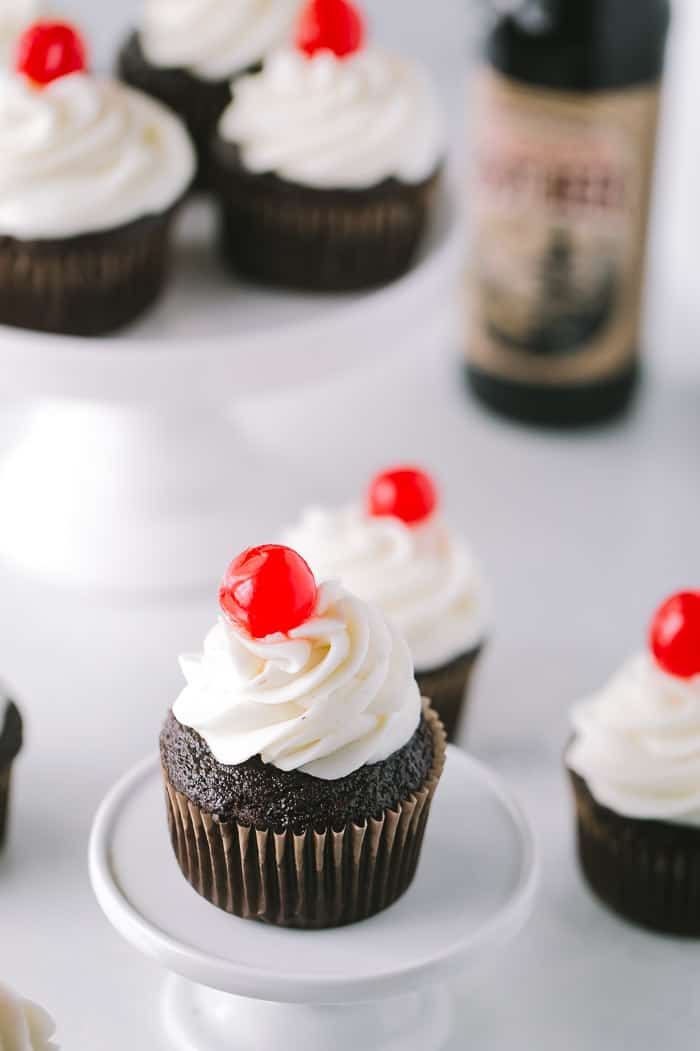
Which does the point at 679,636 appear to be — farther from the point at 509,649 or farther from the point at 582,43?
the point at 582,43

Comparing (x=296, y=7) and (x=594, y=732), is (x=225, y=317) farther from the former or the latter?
(x=594, y=732)

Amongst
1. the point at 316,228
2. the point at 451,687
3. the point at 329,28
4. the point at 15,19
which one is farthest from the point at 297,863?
the point at 15,19

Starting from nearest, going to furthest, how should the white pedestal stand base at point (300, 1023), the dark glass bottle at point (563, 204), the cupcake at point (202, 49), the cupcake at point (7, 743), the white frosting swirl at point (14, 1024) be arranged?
the white frosting swirl at point (14, 1024) → the white pedestal stand base at point (300, 1023) → the cupcake at point (7, 743) → the cupcake at point (202, 49) → the dark glass bottle at point (563, 204)

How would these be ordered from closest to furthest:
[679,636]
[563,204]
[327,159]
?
1. [679,636]
2. [327,159]
3. [563,204]

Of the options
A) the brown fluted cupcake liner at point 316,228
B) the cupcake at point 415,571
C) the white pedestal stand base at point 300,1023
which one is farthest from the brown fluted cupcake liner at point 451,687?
the brown fluted cupcake liner at point 316,228

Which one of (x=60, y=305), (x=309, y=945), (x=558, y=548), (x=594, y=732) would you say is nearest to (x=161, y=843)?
(x=309, y=945)

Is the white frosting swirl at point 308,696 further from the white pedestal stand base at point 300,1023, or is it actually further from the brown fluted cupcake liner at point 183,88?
the brown fluted cupcake liner at point 183,88
